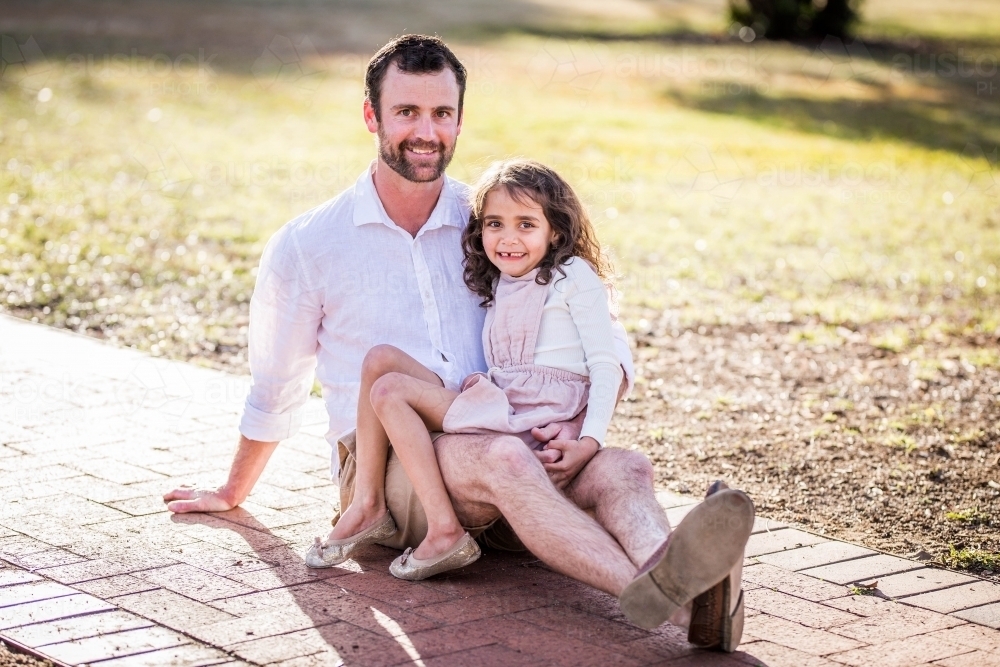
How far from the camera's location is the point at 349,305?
14.3 feet

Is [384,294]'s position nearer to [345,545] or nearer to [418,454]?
[418,454]

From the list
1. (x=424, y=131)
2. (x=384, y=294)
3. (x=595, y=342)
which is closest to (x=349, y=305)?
(x=384, y=294)

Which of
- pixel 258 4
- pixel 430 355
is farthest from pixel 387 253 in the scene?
pixel 258 4

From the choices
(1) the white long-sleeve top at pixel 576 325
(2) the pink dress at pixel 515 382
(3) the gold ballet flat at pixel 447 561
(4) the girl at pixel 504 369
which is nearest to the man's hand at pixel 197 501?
(4) the girl at pixel 504 369

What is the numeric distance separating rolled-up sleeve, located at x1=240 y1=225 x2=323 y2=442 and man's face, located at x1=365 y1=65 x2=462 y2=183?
464 mm

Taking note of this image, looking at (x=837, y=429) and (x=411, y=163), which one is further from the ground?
(x=411, y=163)

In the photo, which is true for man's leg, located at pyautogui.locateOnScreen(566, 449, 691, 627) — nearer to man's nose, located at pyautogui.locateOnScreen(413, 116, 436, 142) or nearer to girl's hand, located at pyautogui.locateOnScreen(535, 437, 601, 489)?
girl's hand, located at pyautogui.locateOnScreen(535, 437, 601, 489)

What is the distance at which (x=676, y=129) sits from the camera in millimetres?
16047

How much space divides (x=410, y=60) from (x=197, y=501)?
5.51 ft

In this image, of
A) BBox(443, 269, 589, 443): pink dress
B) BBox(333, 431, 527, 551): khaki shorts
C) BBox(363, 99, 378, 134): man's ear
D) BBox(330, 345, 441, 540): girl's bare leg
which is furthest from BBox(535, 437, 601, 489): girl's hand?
BBox(363, 99, 378, 134): man's ear

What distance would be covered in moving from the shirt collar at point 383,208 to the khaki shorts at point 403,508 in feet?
2.38

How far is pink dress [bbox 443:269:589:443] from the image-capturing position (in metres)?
3.92

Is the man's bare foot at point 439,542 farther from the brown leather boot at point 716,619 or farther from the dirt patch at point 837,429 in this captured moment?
the dirt patch at point 837,429

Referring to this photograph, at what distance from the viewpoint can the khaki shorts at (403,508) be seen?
13.2 feet
